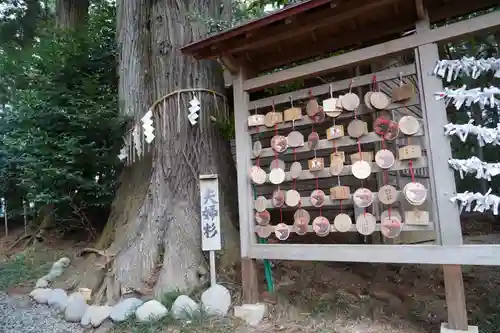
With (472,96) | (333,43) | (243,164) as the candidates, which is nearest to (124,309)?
(243,164)

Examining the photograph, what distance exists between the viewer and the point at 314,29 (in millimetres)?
2877

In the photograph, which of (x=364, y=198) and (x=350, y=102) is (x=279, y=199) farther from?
(x=350, y=102)

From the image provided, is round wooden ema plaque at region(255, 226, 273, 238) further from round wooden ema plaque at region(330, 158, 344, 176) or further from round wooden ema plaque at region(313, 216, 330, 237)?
round wooden ema plaque at region(330, 158, 344, 176)

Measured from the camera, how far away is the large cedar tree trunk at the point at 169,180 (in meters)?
3.48

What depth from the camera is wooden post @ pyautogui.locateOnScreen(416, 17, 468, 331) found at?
7.56 feet

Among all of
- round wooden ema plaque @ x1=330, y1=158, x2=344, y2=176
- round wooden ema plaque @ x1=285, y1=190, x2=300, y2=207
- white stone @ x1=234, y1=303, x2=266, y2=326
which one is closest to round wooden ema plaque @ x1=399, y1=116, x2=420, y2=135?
round wooden ema plaque @ x1=330, y1=158, x2=344, y2=176

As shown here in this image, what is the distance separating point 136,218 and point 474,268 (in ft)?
12.0

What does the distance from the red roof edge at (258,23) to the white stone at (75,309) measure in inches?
→ 102

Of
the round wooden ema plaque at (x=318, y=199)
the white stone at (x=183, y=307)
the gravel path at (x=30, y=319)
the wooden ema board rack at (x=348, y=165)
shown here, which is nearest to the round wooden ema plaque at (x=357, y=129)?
the wooden ema board rack at (x=348, y=165)

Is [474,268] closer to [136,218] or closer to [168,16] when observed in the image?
[136,218]

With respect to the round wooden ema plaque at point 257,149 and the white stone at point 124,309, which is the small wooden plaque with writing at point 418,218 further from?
the white stone at point 124,309

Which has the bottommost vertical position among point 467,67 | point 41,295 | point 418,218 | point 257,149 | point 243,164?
point 41,295

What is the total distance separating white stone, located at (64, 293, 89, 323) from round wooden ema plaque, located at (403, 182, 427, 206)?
307cm

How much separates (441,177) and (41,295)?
13.4 feet
